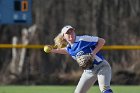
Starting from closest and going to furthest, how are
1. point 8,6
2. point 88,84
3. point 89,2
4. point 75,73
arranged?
point 88,84 → point 8,6 → point 75,73 → point 89,2

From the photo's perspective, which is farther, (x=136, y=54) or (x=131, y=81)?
(x=136, y=54)

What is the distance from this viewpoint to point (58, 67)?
77.9 feet

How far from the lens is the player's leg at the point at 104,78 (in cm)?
814

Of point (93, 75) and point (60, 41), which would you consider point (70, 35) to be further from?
point (93, 75)

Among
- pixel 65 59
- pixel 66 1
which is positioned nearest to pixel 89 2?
pixel 66 1

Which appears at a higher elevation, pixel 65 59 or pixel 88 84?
pixel 88 84

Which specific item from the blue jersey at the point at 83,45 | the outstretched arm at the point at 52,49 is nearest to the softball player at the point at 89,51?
the blue jersey at the point at 83,45

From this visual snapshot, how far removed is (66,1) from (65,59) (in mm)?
2794

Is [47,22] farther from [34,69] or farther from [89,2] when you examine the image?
[34,69]

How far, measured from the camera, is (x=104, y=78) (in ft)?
26.9

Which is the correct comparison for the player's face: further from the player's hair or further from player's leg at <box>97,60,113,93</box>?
player's leg at <box>97,60,113,93</box>

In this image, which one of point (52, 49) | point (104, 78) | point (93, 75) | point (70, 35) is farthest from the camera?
point (52, 49)

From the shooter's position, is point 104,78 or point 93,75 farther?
point 93,75

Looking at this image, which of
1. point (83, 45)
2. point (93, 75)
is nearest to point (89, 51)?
point (83, 45)
